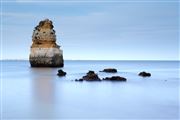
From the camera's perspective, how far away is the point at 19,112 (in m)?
15.8

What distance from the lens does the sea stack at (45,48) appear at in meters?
57.5

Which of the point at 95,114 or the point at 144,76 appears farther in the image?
the point at 144,76

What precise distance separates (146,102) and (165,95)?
3871mm

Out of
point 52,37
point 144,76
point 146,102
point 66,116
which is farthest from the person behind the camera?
point 52,37

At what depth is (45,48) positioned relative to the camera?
5794 centimetres

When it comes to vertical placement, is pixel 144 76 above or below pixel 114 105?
above

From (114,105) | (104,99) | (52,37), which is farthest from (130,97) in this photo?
(52,37)

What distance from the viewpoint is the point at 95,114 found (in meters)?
15.4

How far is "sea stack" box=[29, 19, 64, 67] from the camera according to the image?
57.5m

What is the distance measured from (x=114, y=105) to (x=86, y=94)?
5319 millimetres

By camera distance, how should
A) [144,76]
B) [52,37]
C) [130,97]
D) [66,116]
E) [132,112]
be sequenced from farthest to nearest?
[52,37] → [144,76] → [130,97] → [132,112] → [66,116]

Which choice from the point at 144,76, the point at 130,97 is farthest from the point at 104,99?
the point at 144,76

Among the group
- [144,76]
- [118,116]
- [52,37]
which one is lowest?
[118,116]

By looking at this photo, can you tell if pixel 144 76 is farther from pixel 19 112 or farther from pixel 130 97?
pixel 19 112
